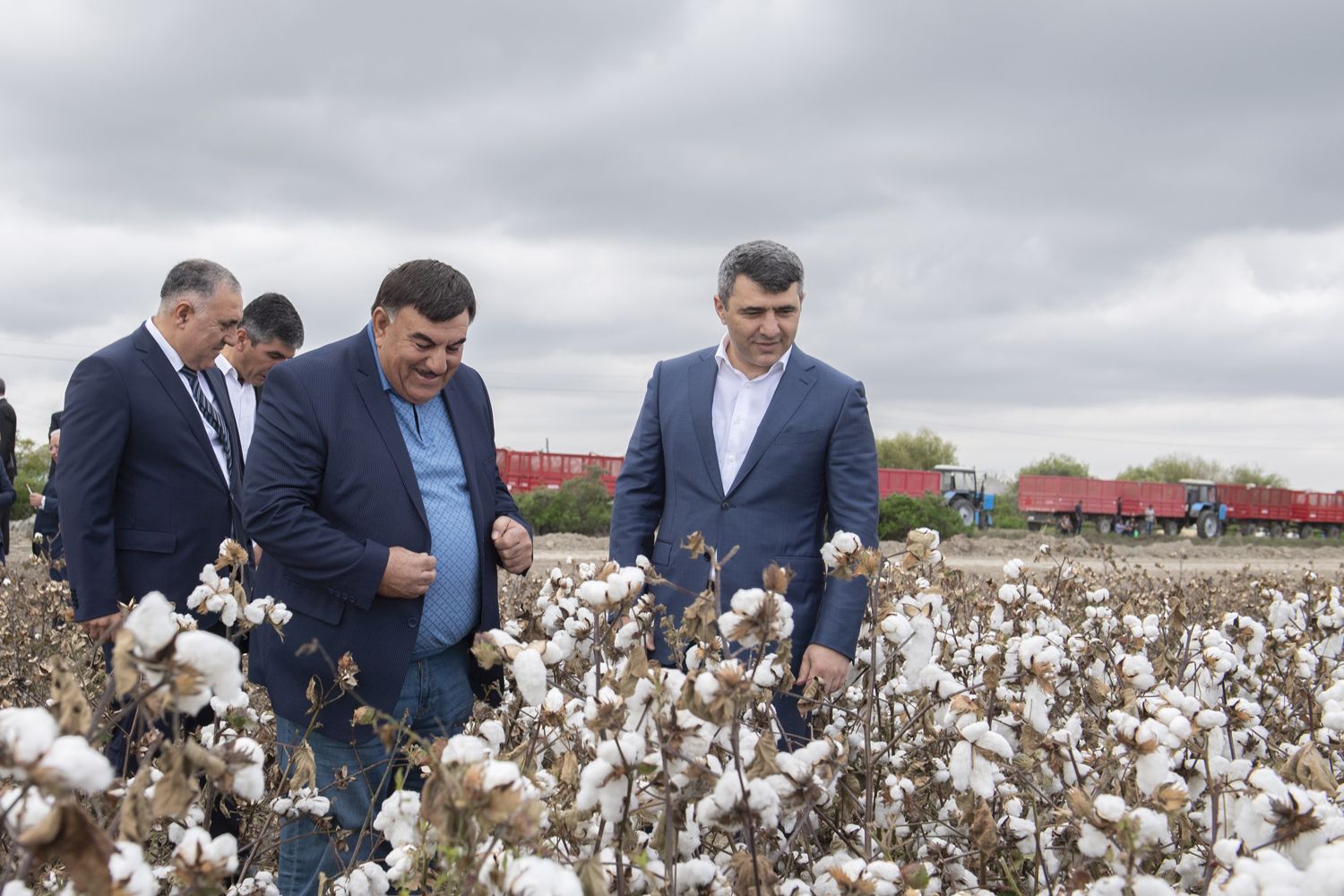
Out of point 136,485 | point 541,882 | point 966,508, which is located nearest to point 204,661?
point 541,882

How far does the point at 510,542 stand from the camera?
2.84 meters

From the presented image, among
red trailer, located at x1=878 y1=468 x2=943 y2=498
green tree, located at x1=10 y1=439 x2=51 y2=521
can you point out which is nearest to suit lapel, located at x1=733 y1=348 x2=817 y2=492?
green tree, located at x1=10 y1=439 x2=51 y2=521

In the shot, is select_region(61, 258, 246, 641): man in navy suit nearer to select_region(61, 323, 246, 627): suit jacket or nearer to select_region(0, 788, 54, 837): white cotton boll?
select_region(61, 323, 246, 627): suit jacket

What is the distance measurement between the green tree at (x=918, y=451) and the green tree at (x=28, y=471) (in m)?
49.8

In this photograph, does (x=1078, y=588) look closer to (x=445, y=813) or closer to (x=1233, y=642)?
(x=1233, y=642)

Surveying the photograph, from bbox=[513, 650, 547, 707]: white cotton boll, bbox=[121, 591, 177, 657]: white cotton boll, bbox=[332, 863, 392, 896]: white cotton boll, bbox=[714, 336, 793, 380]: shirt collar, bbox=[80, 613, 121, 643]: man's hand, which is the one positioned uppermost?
bbox=[714, 336, 793, 380]: shirt collar

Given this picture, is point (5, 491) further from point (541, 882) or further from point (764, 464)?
point (541, 882)

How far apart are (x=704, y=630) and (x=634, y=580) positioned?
5.5 inches

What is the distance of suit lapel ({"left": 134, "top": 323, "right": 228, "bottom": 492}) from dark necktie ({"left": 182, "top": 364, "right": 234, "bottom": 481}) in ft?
0.15

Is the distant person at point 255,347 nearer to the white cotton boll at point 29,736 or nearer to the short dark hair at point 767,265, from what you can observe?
the short dark hair at point 767,265

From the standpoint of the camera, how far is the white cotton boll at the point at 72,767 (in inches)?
36.2

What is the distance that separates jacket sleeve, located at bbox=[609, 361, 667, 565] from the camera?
3.25m

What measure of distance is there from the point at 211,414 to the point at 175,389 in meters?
0.16

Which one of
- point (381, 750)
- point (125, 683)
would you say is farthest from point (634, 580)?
point (381, 750)
